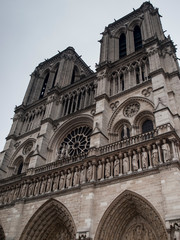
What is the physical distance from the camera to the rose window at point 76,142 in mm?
15620

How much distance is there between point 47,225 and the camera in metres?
12.7

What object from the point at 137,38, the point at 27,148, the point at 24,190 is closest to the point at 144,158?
the point at 24,190

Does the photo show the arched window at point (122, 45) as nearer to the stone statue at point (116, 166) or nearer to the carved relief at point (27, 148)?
the carved relief at point (27, 148)

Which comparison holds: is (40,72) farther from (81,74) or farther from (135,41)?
(135,41)

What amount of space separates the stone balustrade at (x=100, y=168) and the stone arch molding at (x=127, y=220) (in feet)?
3.56

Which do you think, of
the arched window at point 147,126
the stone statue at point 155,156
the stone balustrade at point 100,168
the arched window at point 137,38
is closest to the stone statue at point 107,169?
the stone balustrade at point 100,168

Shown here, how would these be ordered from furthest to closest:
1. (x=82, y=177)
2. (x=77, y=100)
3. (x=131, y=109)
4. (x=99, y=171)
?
1. (x=77, y=100)
2. (x=131, y=109)
3. (x=82, y=177)
4. (x=99, y=171)

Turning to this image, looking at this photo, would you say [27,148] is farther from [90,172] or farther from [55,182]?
[90,172]

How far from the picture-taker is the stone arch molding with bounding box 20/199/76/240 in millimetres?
12388

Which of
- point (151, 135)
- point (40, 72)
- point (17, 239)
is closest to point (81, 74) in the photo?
point (40, 72)

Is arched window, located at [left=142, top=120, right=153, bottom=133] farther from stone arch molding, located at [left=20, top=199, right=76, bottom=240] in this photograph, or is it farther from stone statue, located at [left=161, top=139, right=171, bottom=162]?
stone arch molding, located at [left=20, top=199, right=76, bottom=240]

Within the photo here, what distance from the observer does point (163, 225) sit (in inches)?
348

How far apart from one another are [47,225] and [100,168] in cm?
413

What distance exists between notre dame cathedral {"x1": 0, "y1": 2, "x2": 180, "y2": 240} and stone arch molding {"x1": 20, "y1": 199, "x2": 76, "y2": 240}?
48 mm
